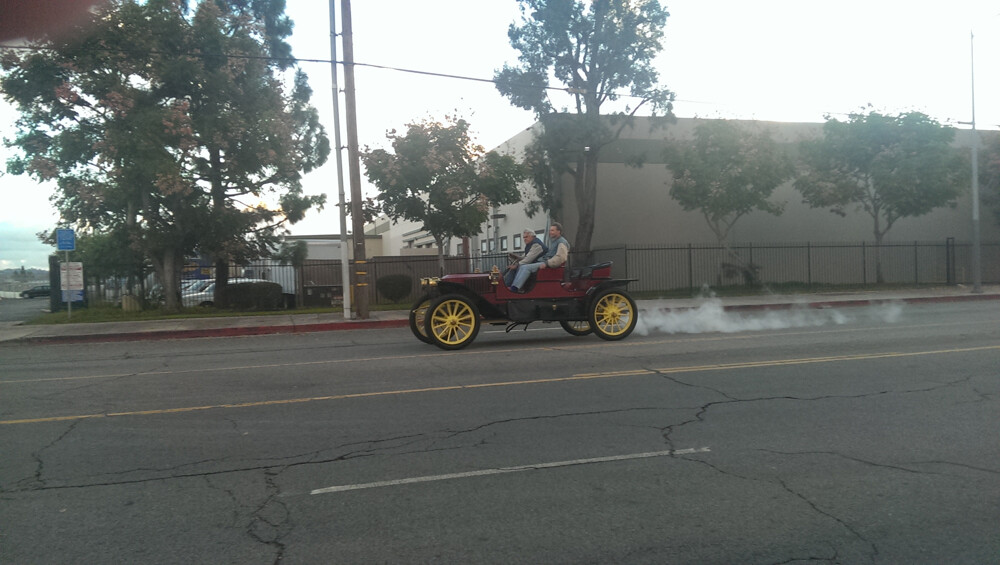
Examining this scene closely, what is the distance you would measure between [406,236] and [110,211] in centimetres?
3479

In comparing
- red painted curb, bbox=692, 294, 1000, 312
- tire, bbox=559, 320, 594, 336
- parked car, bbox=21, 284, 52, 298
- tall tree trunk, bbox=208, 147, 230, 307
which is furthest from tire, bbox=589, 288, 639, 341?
parked car, bbox=21, 284, 52, 298

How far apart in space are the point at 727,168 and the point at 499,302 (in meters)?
17.4

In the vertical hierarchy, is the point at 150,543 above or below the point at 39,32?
below

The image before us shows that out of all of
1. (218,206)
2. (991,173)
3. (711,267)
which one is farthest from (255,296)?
(991,173)

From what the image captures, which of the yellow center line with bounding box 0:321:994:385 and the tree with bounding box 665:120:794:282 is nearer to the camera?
the yellow center line with bounding box 0:321:994:385

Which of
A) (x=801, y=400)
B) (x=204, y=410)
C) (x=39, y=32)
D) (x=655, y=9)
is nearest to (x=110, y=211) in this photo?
(x=39, y=32)

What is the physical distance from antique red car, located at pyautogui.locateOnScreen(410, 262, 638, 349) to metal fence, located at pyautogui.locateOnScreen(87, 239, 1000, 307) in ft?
48.6

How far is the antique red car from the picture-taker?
37.3 feet

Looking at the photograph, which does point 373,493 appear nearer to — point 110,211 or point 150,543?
point 150,543

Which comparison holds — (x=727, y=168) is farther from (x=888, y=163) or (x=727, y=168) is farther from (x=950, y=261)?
(x=950, y=261)

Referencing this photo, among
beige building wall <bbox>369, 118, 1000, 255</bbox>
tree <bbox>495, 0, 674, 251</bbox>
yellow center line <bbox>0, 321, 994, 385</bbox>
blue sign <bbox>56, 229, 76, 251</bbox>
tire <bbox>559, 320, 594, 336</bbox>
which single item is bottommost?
yellow center line <bbox>0, 321, 994, 385</bbox>

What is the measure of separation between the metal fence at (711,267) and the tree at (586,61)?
493cm

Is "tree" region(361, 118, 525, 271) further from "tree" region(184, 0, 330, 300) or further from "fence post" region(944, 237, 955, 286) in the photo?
"fence post" region(944, 237, 955, 286)

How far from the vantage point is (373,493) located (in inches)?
184
